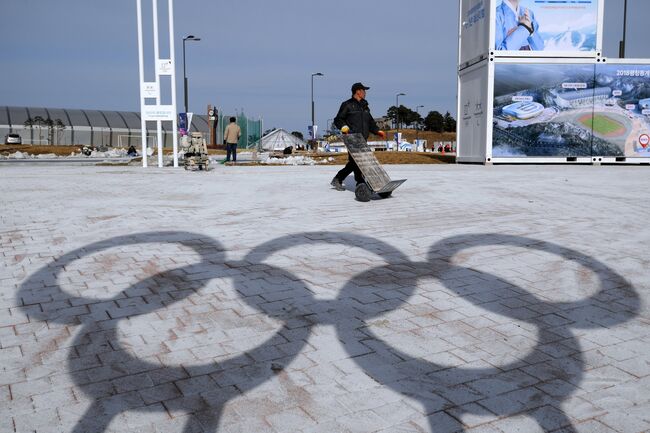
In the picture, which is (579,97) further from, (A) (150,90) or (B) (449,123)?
(B) (449,123)

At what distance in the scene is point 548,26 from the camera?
18906 mm

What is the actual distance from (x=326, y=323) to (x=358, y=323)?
0.21 metres

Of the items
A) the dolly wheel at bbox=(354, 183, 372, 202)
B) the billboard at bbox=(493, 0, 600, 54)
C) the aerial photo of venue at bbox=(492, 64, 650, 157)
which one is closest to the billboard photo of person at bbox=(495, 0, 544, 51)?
the billboard at bbox=(493, 0, 600, 54)

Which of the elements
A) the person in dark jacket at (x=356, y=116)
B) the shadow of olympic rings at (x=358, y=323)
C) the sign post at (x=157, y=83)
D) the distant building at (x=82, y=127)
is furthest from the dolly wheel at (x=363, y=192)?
the distant building at (x=82, y=127)

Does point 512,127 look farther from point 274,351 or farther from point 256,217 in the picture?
point 274,351

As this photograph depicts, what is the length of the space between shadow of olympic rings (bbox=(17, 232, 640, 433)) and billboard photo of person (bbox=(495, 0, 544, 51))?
1460 centimetres

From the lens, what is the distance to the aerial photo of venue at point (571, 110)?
1895 centimetres

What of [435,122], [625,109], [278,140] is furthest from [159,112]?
[435,122]

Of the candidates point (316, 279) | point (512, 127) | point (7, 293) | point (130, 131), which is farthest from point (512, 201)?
point (130, 131)

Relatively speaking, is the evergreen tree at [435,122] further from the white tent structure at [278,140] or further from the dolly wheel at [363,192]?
the dolly wheel at [363,192]

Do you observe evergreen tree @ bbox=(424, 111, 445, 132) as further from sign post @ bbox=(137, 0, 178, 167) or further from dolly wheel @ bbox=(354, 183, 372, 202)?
dolly wheel @ bbox=(354, 183, 372, 202)

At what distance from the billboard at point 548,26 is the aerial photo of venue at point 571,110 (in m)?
0.67

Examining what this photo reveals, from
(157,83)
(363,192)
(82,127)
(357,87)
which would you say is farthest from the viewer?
(82,127)

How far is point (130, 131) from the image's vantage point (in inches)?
2825
